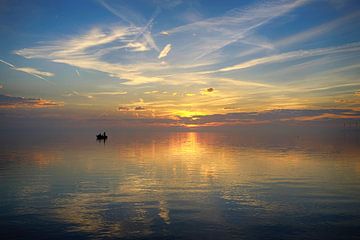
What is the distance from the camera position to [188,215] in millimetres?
29328

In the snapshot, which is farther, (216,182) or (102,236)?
(216,182)

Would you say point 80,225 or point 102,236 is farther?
point 80,225

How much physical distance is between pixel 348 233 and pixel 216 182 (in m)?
23.0

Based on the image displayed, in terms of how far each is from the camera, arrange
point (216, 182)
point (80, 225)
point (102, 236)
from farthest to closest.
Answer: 1. point (216, 182)
2. point (80, 225)
3. point (102, 236)

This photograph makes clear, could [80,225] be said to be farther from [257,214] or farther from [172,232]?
[257,214]

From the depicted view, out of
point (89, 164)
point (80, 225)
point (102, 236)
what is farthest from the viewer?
point (89, 164)

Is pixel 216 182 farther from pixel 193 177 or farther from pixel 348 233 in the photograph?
pixel 348 233

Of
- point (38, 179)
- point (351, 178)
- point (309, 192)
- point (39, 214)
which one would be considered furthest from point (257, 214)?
point (38, 179)

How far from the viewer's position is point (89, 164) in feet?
221

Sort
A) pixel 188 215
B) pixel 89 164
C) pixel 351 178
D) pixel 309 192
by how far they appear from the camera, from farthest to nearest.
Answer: pixel 89 164
pixel 351 178
pixel 309 192
pixel 188 215

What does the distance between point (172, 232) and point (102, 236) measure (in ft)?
17.7

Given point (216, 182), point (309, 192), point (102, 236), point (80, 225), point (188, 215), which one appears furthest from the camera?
point (216, 182)

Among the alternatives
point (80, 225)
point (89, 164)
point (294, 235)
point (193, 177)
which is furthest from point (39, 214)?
point (89, 164)

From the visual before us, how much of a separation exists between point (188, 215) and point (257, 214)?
656cm
